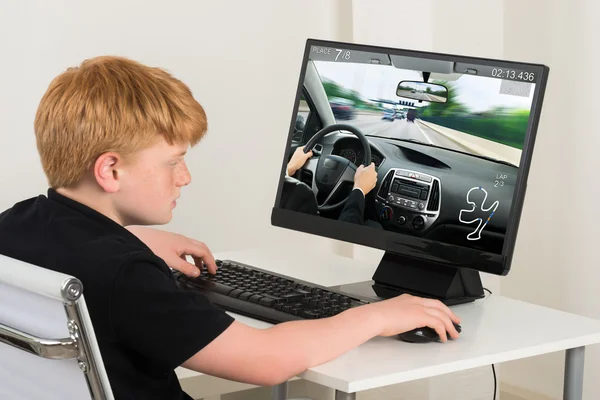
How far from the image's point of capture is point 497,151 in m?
1.53

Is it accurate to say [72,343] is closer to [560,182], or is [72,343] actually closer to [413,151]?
[413,151]

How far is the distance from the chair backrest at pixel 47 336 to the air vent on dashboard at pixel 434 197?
28.3 inches

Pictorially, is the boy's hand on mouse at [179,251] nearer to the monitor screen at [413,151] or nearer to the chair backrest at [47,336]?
the monitor screen at [413,151]

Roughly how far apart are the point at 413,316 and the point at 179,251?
0.55 metres

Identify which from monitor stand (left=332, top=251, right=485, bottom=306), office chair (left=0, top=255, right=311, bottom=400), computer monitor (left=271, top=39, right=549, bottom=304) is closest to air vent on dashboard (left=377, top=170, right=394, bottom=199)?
computer monitor (left=271, top=39, right=549, bottom=304)

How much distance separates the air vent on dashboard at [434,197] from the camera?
160cm

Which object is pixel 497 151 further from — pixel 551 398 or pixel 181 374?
pixel 551 398

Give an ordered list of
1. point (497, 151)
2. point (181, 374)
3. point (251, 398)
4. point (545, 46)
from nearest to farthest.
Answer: point (497, 151), point (181, 374), point (251, 398), point (545, 46)

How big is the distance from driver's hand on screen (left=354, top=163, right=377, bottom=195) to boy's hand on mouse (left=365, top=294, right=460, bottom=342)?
13.2 inches

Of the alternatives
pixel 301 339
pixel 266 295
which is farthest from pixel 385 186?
pixel 301 339

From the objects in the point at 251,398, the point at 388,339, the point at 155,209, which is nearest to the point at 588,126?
the point at 251,398

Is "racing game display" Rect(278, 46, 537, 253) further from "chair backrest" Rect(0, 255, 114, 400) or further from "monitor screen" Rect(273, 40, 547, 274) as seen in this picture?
"chair backrest" Rect(0, 255, 114, 400)

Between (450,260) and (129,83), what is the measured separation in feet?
2.02

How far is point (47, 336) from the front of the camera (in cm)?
108
